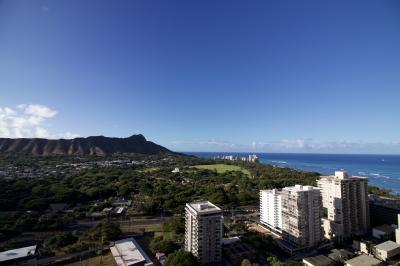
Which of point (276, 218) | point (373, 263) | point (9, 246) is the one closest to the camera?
point (373, 263)

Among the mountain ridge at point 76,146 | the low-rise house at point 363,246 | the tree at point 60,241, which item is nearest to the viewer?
the low-rise house at point 363,246

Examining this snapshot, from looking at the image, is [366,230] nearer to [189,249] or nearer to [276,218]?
[276,218]

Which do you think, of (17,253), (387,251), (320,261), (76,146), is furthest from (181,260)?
(76,146)

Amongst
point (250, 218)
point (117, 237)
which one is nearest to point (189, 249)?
point (117, 237)

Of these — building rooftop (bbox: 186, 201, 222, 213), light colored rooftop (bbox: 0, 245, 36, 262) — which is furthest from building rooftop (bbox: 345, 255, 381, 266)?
light colored rooftop (bbox: 0, 245, 36, 262)

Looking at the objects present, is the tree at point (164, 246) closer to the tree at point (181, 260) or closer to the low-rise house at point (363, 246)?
the tree at point (181, 260)

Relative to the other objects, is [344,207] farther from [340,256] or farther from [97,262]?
[97,262]

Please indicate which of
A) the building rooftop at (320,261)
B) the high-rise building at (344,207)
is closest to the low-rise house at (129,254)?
the building rooftop at (320,261)

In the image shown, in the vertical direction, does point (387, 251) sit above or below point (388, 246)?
below
